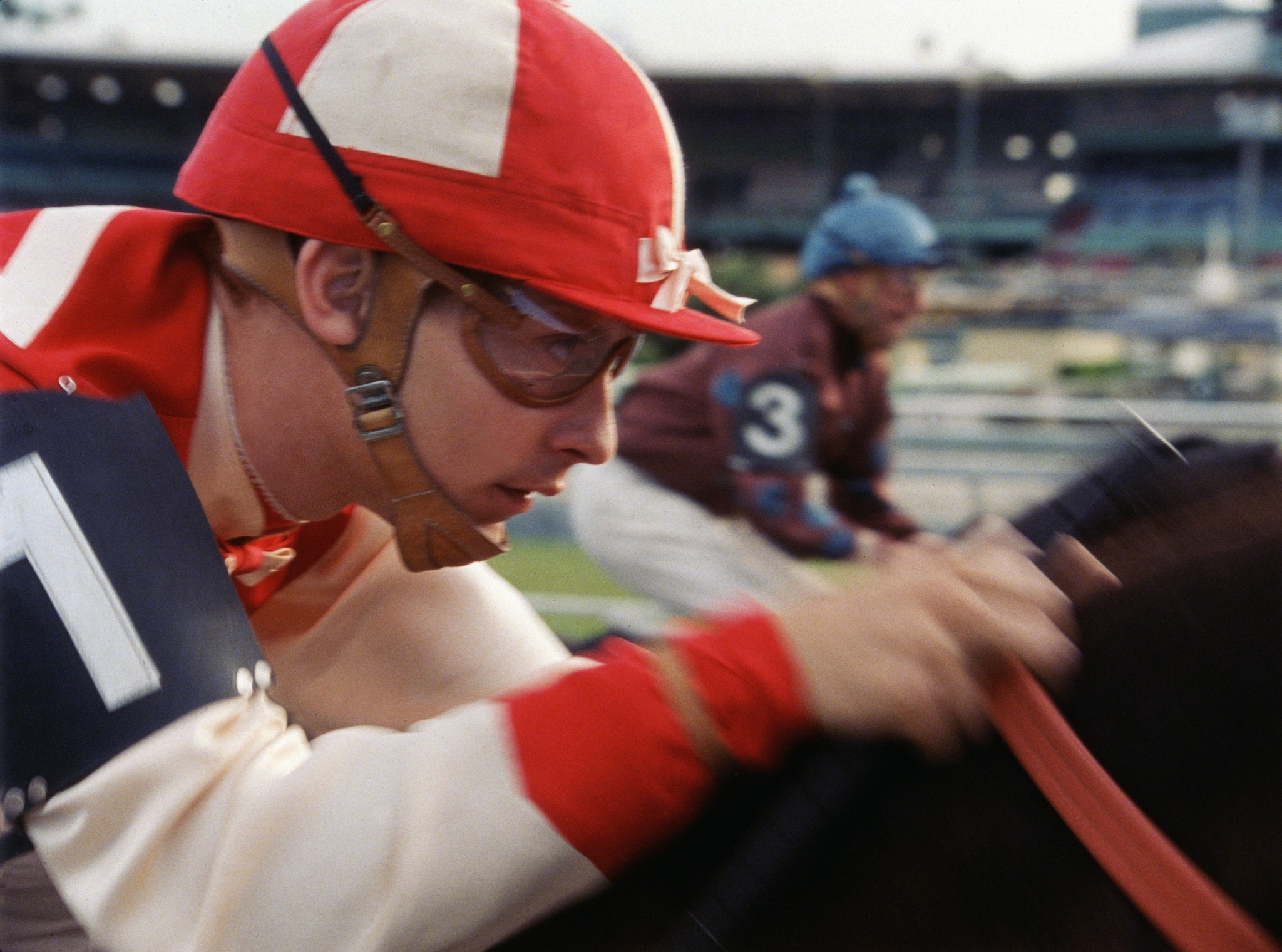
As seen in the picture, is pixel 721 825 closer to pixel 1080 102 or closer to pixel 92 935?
pixel 92 935

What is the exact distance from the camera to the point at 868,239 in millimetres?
3539

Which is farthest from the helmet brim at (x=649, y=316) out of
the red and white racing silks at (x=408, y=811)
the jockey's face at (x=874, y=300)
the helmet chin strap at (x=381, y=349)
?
the jockey's face at (x=874, y=300)

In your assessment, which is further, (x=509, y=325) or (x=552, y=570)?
(x=552, y=570)

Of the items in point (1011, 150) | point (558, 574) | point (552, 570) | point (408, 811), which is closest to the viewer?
point (408, 811)

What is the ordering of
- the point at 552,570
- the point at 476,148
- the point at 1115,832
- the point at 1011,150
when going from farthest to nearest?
1. the point at 1011,150
2. the point at 552,570
3. the point at 476,148
4. the point at 1115,832

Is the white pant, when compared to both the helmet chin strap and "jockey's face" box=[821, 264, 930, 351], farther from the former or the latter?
the helmet chin strap

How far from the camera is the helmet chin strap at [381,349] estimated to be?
1226 millimetres

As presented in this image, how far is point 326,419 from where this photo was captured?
50.6 inches

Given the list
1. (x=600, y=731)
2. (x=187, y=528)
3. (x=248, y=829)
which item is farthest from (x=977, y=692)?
(x=187, y=528)

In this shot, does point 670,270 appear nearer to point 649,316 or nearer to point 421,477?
point 649,316

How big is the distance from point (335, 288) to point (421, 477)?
216 millimetres

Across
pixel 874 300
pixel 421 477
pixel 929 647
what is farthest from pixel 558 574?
pixel 929 647

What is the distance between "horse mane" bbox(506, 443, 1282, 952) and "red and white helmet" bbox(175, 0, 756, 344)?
517mm

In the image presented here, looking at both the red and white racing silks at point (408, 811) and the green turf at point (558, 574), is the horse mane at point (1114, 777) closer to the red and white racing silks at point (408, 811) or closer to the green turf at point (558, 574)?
the red and white racing silks at point (408, 811)
